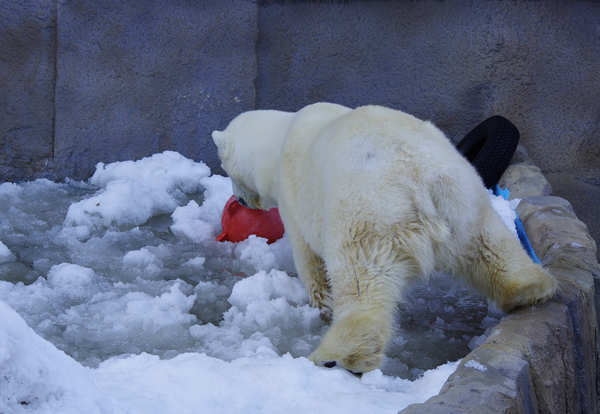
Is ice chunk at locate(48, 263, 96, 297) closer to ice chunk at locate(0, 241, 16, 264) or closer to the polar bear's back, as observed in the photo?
ice chunk at locate(0, 241, 16, 264)

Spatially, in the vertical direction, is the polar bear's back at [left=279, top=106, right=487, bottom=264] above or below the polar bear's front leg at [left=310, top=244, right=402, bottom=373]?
above

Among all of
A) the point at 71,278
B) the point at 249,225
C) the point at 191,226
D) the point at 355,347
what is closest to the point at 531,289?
the point at 355,347

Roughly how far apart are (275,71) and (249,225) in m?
1.92

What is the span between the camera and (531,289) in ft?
6.31

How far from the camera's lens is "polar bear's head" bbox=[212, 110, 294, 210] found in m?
2.87

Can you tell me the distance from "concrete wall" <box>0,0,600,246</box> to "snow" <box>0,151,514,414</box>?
37 cm

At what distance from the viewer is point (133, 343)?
7.30 ft

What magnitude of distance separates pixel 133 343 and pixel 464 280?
1322 mm

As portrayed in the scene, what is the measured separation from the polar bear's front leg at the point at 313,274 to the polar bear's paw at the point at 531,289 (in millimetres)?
799

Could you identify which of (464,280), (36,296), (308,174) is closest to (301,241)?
(308,174)

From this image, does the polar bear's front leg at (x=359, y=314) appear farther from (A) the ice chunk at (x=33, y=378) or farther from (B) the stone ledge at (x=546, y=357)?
(A) the ice chunk at (x=33, y=378)

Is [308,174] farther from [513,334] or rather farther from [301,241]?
[513,334]

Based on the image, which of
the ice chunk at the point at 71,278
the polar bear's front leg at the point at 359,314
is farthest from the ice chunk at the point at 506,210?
the ice chunk at the point at 71,278

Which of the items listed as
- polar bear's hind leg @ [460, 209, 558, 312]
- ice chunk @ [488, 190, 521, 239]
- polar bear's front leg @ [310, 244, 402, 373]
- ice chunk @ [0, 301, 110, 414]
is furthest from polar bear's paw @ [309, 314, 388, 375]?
ice chunk @ [488, 190, 521, 239]
